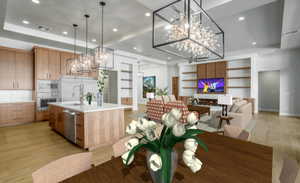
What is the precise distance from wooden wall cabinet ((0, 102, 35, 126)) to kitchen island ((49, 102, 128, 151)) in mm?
2582

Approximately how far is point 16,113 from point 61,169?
17.6ft

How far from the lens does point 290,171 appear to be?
2.97ft

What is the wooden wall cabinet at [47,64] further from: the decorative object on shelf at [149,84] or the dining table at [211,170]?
the decorative object on shelf at [149,84]

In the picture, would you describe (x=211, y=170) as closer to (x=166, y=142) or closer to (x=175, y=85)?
(x=166, y=142)

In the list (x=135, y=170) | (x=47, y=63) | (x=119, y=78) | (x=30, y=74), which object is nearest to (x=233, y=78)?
(x=119, y=78)

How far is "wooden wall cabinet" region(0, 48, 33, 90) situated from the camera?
15.1 ft

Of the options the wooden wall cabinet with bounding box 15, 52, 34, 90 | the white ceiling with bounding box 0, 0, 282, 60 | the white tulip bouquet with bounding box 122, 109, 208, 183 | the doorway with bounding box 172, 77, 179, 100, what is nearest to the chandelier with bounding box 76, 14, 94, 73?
the white ceiling with bounding box 0, 0, 282, 60

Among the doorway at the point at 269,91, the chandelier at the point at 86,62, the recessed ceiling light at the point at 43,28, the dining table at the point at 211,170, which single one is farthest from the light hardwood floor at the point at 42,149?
the doorway at the point at 269,91

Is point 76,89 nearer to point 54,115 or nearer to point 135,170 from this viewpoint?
point 54,115

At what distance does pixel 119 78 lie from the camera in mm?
7141

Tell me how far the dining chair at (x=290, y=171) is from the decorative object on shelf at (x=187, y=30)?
4.28ft

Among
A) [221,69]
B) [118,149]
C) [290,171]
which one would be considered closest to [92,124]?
[118,149]

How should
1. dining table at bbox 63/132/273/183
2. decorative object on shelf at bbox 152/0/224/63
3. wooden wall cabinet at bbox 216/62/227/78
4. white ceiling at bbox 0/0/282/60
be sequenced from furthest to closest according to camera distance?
wooden wall cabinet at bbox 216/62/227/78 → white ceiling at bbox 0/0/282/60 → decorative object on shelf at bbox 152/0/224/63 → dining table at bbox 63/132/273/183

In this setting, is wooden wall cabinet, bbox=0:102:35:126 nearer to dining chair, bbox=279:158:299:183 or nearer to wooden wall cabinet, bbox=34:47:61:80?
wooden wall cabinet, bbox=34:47:61:80
